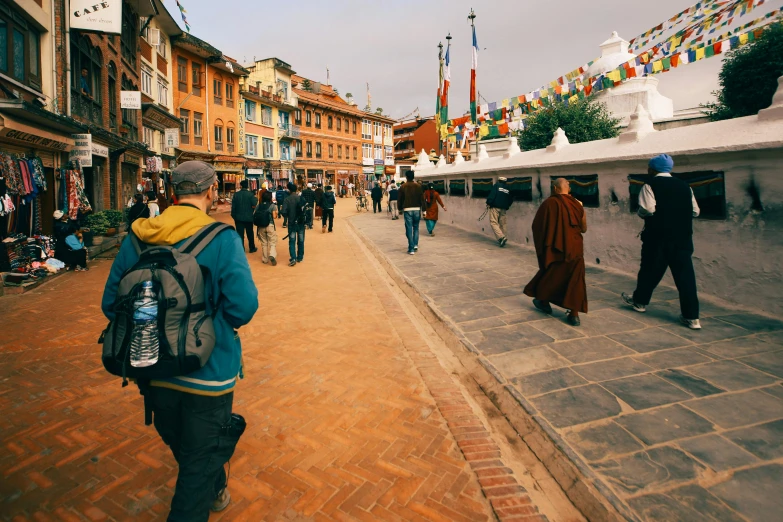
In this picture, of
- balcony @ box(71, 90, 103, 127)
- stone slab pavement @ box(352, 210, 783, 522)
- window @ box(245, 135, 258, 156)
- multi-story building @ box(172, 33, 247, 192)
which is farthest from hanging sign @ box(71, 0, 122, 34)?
window @ box(245, 135, 258, 156)

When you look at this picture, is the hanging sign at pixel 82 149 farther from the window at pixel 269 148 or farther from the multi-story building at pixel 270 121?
the window at pixel 269 148

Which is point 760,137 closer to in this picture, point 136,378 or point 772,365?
point 772,365

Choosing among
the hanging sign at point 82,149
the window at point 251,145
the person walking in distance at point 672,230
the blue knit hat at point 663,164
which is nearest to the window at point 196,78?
the window at point 251,145

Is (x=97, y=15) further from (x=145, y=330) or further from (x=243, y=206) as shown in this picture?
(x=145, y=330)

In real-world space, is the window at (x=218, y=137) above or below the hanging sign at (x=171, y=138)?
above

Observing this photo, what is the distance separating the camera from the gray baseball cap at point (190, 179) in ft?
7.07

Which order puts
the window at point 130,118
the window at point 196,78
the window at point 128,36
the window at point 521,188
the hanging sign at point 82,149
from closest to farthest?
the window at point 521,188 → the hanging sign at point 82,149 → the window at point 128,36 → the window at point 130,118 → the window at point 196,78

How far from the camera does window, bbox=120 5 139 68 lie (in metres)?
18.9

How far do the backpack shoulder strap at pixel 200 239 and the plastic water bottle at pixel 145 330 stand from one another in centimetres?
21

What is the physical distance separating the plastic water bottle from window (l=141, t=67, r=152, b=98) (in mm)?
24836

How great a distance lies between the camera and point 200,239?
80.2 inches

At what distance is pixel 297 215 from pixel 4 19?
754 centimetres

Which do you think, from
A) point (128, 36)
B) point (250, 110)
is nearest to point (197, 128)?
point (250, 110)

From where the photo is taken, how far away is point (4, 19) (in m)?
9.93
